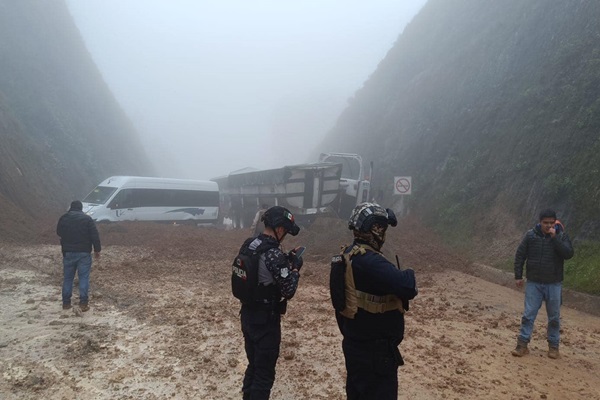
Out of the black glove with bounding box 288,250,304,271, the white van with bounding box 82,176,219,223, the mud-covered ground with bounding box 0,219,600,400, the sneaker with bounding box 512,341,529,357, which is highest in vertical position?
the black glove with bounding box 288,250,304,271

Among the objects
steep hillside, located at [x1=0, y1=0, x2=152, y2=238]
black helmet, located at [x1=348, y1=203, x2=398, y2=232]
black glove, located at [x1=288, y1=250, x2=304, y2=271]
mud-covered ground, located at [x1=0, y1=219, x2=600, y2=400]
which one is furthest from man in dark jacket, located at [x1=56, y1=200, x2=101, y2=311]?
steep hillside, located at [x1=0, y1=0, x2=152, y2=238]

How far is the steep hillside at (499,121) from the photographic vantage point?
1229 centimetres

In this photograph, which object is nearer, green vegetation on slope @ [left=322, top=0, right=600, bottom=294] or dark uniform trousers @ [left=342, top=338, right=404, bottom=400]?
dark uniform trousers @ [left=342, top=338, right=404, bottom=400]

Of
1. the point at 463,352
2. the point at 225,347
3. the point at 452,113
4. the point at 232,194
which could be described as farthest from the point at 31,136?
the point at 463,352

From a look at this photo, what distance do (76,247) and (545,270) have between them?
22.8ft

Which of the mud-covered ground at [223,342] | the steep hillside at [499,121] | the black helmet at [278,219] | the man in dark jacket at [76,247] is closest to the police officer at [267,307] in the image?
the black helmet at [278,219]

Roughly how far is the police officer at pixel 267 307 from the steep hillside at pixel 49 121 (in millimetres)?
14292

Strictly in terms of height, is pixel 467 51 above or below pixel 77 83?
above

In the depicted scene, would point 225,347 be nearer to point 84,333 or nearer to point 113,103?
point 84,333

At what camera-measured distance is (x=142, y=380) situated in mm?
5047

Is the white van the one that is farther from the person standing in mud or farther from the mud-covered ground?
the person standing in mud

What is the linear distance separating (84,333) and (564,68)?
1606 cm

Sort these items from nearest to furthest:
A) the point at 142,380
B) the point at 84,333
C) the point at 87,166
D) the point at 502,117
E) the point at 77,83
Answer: the point at 142,380
the point at 84,333
the point at 502,117
the point at 87,166
the point at 77,83

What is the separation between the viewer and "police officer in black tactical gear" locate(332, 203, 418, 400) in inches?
120
